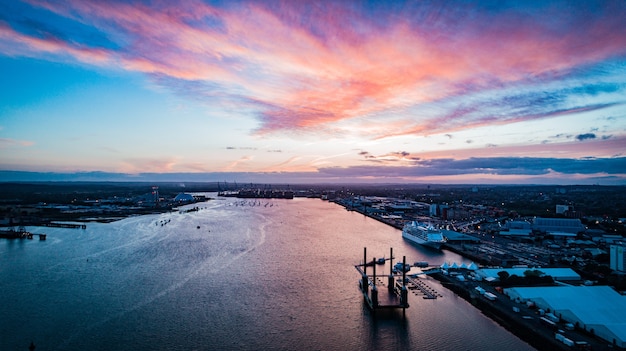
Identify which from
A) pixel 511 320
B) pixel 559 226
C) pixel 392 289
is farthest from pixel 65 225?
pixel 559 226

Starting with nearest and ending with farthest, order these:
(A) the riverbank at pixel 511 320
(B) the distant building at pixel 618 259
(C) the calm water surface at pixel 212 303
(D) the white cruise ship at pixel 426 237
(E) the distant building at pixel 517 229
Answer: (A) the riverbank at pixel 511 320 < (C) the calm water surface at pixel 212 303 < (B) the distant building at pixel 618 259 < (D) the white cruise ship at pixel 426 237 < (E) the distant building at pixel 517 229

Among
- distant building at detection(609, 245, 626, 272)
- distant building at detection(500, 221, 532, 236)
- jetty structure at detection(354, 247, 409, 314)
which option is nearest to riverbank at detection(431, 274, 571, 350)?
jetty structure at detection(354, 247, 409, 314)

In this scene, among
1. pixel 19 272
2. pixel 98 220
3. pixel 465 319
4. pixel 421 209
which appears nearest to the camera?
pixel 465 319

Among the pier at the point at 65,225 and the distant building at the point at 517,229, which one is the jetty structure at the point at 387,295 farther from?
the pier at the point at 65,225

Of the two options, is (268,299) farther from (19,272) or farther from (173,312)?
(19,272)

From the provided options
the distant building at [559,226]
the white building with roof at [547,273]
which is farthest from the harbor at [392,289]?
the distant building at [559,226]

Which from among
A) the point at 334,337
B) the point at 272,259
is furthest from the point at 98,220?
the point at 334,337
